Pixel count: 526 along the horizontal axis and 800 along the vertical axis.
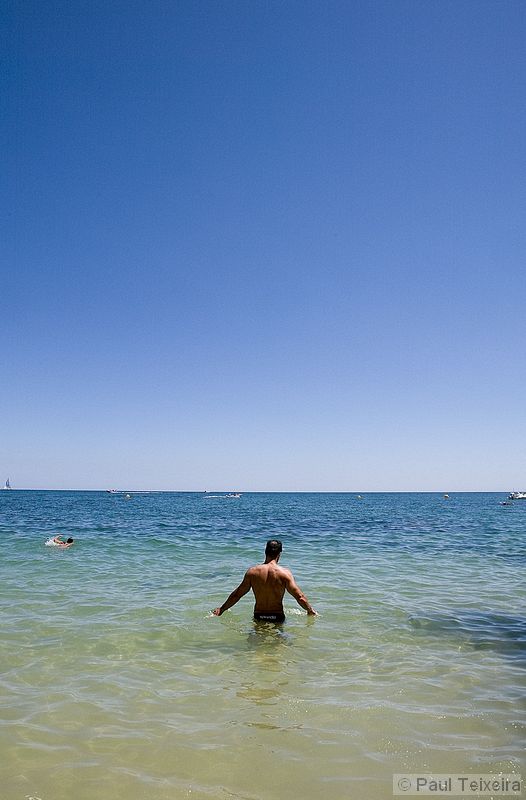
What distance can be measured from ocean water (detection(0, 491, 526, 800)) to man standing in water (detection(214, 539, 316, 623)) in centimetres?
26

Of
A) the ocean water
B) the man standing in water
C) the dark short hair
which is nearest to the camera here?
the ocean water

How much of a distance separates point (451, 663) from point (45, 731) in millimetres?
5233

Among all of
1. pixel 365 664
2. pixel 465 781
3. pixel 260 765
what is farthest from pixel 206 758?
pixel 365 664

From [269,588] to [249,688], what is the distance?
7.94ft

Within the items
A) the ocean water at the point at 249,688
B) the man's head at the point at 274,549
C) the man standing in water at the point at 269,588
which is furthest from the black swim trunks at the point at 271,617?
the man's head at the point at 274,549

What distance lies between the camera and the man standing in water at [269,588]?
27.4 ft

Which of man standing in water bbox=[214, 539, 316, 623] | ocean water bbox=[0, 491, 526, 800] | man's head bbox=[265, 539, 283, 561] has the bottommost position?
ocean water bbox=[0, 491, 526, 800]

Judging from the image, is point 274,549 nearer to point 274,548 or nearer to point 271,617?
point 274,548

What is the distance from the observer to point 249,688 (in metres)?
6.00

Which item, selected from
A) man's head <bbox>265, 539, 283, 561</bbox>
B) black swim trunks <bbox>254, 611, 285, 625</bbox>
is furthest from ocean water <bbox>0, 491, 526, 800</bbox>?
man's head <bbox>265, 539, 283, 561</bbox>

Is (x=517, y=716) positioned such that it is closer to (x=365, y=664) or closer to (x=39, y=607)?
(x=365, y=664)

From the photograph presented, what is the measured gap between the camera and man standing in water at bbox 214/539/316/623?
8.35 meters

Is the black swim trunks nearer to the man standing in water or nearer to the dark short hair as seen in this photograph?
the man standing in water

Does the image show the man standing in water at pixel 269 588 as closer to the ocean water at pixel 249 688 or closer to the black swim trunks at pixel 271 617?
the black swim trunks at pixel 271 617
